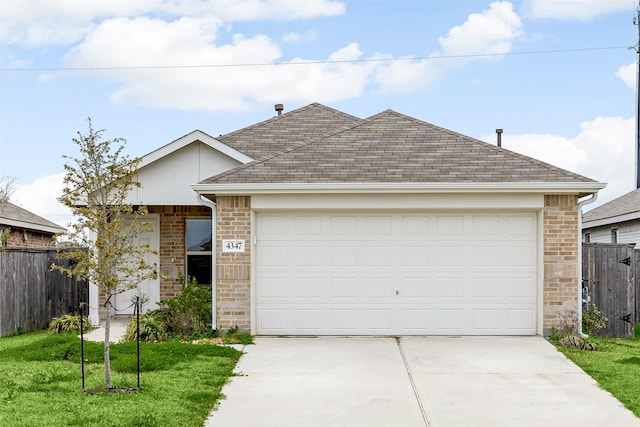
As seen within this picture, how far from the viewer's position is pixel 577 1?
1947cm

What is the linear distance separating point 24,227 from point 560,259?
1560 centimetres

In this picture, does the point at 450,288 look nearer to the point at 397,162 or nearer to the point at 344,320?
the point at 344,320

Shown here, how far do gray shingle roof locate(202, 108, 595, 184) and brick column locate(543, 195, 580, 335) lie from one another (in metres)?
0.50

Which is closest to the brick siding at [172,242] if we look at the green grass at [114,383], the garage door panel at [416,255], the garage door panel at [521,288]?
the green grass at [114,383]

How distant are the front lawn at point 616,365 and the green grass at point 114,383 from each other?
4.82 m

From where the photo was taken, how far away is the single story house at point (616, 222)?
20.6 metres

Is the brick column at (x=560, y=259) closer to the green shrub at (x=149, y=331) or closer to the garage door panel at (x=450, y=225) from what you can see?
the garage door panel at (x=450, y=225)

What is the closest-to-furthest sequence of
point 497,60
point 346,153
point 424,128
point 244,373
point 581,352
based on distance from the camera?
point 244,373 → point 581,352 → point 346,153 → point 424,128 → point 497,60

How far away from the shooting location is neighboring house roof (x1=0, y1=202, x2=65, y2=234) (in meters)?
20.4

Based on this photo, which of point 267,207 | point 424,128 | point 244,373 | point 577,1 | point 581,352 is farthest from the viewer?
point 577,1

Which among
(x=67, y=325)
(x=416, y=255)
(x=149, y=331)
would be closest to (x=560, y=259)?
(x=416, y=255)

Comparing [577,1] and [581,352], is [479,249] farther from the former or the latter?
[577,1]

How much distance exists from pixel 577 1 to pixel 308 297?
11896 millimetres

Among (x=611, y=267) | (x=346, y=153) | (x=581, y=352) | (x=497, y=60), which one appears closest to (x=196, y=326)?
(x=346, y=153)
